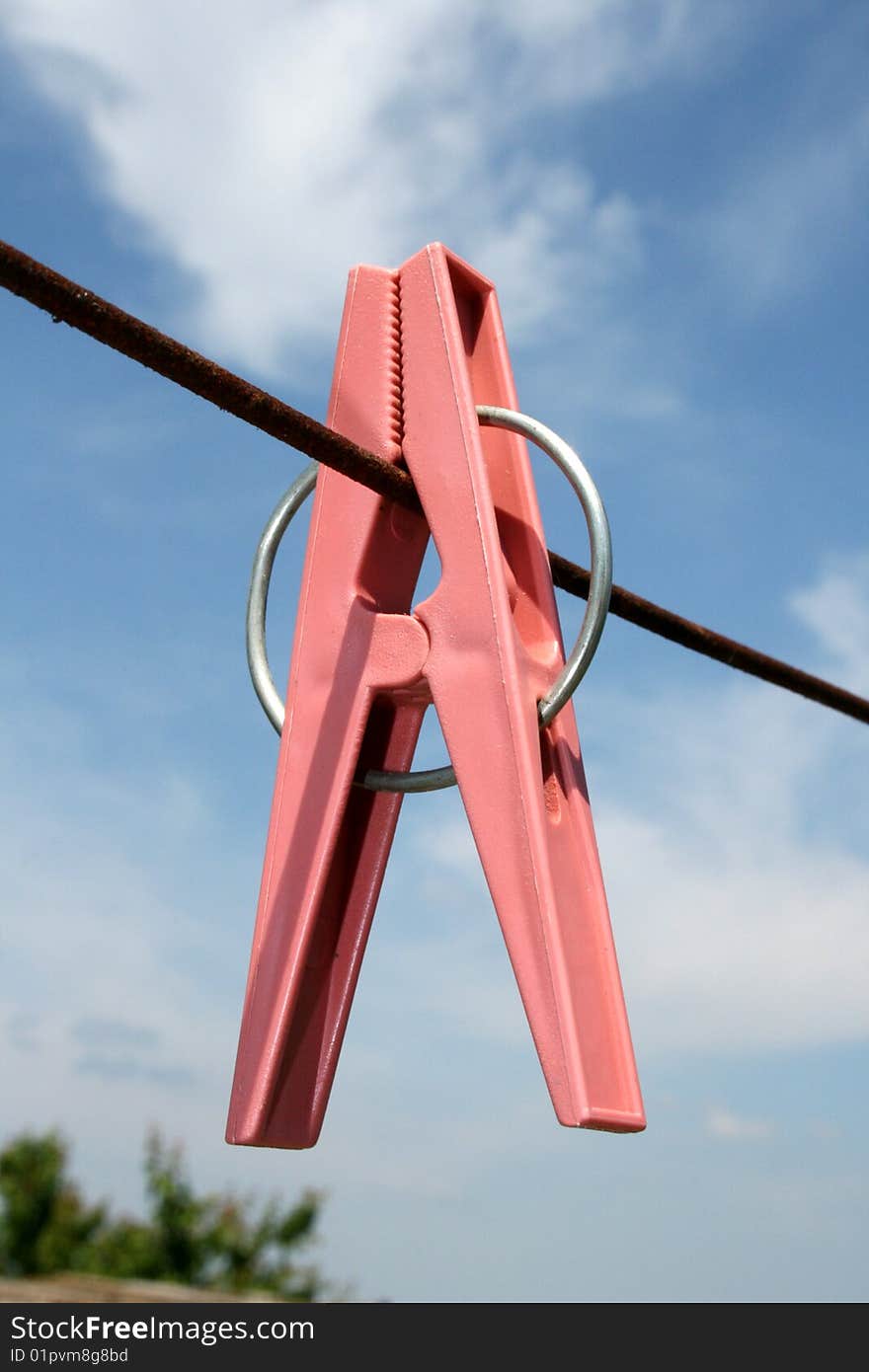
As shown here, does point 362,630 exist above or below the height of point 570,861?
above

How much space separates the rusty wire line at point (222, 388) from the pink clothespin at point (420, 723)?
0.23ft

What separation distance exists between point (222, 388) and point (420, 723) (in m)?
0.46

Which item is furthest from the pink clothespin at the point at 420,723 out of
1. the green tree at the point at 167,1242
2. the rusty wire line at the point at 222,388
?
the green tree at the point at 167,1242

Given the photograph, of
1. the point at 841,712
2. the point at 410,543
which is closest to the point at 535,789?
the point at 410,543

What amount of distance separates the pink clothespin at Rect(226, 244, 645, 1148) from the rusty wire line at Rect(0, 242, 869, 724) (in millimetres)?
70

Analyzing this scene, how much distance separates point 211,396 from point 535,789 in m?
0.51

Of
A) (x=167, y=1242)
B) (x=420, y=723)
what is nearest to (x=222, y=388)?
(x=420, y=723)

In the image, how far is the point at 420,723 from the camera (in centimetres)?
160

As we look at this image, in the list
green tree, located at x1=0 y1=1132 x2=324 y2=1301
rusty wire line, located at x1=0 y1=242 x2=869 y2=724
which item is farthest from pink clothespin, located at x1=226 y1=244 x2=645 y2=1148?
green tree, located at x1=0 y1=1132 x2=324 y2=1301

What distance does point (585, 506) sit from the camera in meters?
1.51

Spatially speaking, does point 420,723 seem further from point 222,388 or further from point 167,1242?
point 167,1242

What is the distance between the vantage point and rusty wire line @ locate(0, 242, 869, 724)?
1202mm

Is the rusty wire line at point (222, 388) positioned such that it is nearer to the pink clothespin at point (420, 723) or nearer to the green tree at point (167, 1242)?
the pink clothespin at point (420, 723)
